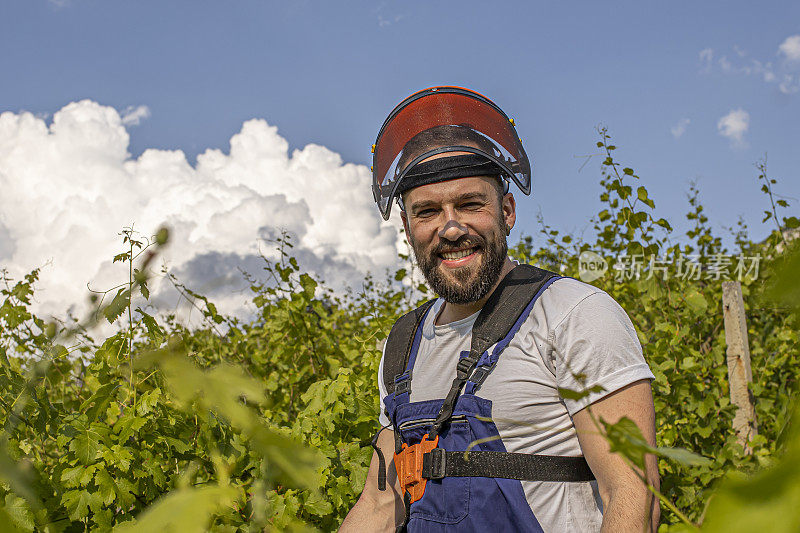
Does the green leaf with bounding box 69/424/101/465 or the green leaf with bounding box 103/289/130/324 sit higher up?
the green leaf with bounding box 69/424/101/465

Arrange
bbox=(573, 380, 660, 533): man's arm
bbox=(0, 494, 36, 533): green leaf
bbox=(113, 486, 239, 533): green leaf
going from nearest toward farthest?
bbox=(113, 486, 239, 533): green leaf < bbox=(573, 380, 660, 533): man's arm < bbox=(0, 494, 36, 533): green leaf

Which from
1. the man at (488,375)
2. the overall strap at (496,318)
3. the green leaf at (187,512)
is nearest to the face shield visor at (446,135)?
the man at (488,375)

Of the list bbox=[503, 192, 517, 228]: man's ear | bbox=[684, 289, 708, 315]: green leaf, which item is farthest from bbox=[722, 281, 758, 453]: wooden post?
A: bbox=[503, 192, 517, 228]: man's ear

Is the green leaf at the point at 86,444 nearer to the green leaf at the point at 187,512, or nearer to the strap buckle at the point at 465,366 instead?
the strap buckle at the point at 465,366

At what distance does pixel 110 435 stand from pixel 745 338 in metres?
3.87

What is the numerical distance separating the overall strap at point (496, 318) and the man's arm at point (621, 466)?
0.29 m

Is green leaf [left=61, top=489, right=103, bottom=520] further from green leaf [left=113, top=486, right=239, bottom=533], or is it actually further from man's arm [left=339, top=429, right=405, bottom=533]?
green leaf [left=113, top=486, right=239, bottom=533]

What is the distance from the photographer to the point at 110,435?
2.11m

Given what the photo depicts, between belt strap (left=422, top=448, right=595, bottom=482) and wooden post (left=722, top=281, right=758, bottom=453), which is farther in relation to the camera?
wooden post (left=722, top=281, right=758, bottom=453)

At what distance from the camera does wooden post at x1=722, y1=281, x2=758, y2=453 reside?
4.15m

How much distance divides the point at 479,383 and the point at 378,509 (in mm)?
608

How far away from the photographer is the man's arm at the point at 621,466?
1.39m

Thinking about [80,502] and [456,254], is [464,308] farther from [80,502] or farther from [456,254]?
[80,502]

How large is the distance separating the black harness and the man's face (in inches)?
3.6
